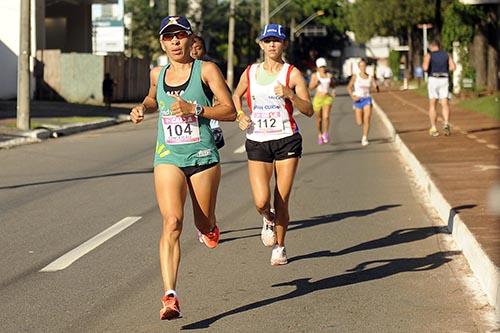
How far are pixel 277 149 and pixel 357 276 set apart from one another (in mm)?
1250

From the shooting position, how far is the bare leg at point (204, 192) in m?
6.82

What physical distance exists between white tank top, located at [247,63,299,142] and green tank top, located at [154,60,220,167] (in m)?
1.73

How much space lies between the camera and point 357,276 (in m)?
8.08

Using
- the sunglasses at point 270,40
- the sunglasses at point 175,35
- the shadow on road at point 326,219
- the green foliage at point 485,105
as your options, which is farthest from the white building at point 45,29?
the sunglasses at point 175,35

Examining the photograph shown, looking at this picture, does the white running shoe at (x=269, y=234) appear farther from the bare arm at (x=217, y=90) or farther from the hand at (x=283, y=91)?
the bare arm at (x=217, y=90)

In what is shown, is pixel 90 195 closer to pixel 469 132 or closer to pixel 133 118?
pixel 133 118

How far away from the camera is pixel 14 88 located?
41.4m

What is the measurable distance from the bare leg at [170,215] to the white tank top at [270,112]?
193cm

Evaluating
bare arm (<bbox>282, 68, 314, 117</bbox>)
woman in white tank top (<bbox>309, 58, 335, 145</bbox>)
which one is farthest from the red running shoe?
woman in white tank top (<bbox>309, 58, 335, 145</bbox>)

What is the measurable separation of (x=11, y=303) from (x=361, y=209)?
5.64 metres

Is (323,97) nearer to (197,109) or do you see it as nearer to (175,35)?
(175,35)

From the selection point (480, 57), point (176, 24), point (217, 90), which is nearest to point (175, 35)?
point (176, 24)

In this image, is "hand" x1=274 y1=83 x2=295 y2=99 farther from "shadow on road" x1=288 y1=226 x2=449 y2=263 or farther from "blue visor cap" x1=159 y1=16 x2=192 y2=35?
"shadow on road" x1=288 y1=226 x2=449 y2=263

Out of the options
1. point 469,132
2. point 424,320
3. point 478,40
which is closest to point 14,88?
point 478,40
